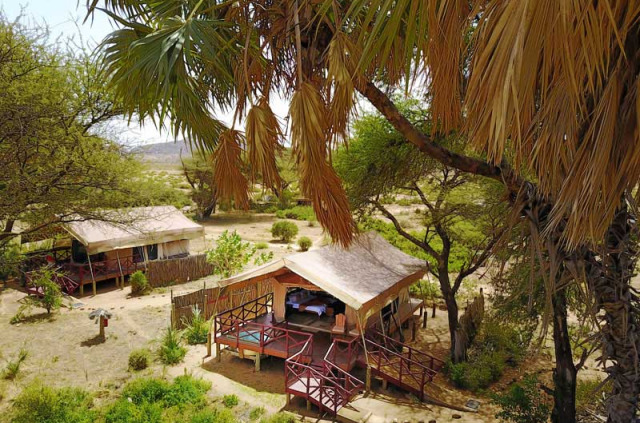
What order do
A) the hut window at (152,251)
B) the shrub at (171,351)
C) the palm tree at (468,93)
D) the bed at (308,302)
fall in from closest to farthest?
the palm tree at (468,93) < the shrub at (171,351) < the bed at (308,302) < the hut window at (152,251)

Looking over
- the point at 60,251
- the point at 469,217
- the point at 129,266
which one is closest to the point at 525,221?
the point at 469,217

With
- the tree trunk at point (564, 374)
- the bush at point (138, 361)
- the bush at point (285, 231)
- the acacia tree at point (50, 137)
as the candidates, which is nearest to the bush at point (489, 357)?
the tree trunk at point (564, 374)

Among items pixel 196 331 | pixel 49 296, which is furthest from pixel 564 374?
pixel 49 296

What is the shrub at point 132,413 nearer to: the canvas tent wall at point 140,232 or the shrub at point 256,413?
the shrub at point 256,413

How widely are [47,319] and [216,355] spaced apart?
628 cm

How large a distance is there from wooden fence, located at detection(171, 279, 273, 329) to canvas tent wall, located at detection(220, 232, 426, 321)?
2.23 metres

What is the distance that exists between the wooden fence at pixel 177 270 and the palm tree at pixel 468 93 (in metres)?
13.5

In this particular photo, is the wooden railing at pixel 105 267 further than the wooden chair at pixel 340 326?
Yes

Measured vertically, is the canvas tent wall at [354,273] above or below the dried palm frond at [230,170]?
below

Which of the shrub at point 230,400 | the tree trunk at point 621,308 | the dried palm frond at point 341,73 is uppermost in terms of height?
the dried palm frond at point 341,73

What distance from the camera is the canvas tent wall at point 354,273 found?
918 cm

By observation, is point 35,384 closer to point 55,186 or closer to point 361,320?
point 55,186

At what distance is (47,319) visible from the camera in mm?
12766

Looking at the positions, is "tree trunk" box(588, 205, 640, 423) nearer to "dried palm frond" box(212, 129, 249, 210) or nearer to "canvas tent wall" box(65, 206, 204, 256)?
"dried palm frond" box(212, 129, 249, 210)
